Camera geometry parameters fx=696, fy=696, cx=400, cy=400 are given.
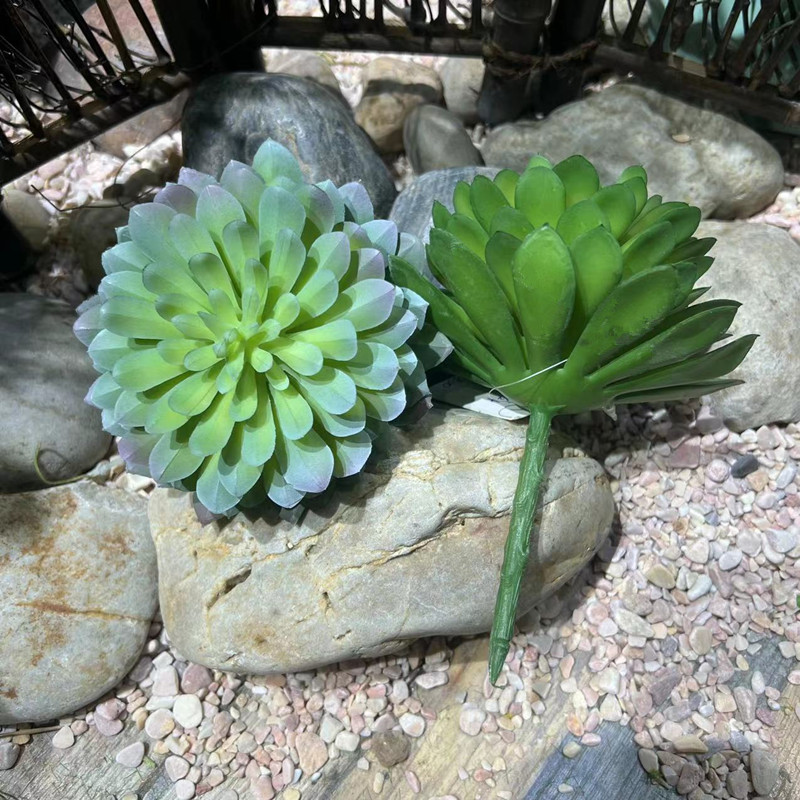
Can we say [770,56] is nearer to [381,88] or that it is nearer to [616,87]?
[616,87]

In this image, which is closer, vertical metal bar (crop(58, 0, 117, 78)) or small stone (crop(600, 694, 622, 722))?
small stone (crop(600, 694, 622, 722))

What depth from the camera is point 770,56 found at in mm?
→ 1463

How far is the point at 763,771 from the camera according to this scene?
1.10m

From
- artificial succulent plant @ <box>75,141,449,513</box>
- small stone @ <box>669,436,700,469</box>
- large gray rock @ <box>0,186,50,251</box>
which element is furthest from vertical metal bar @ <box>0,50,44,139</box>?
small stone @ <box>669,436,700,469</box>

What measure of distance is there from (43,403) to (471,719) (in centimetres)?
94

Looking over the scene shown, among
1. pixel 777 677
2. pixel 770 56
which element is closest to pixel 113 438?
pixel 777 677

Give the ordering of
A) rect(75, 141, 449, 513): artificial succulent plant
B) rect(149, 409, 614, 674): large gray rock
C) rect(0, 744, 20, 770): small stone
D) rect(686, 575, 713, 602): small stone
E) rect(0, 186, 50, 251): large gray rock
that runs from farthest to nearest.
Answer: rect(0, 186, 50, 251): large gray rock, rect(686, 575, 713, 602): small stone, rect(0, 744, 20, 770): small stone, rect(149, 409, 614, 674): large gray rock, rect(75, 141, 449, 513): artificial succulent plant

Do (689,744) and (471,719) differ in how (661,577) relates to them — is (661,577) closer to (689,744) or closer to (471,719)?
(689,744)

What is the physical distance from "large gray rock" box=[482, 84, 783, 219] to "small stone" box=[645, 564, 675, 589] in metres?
0.81

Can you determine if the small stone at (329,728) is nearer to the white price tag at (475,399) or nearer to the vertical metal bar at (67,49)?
the white price tag at (475,399)

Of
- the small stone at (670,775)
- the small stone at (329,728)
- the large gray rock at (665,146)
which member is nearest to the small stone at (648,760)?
the small stone at (670,775)

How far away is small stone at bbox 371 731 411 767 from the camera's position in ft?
3.75

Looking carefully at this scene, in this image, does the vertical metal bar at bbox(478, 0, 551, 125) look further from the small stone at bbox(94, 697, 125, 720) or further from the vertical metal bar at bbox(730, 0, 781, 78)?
the small stone at bbox(94, 697, 125, 720)

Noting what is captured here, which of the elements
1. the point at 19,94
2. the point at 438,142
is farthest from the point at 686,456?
the point at 19,94
